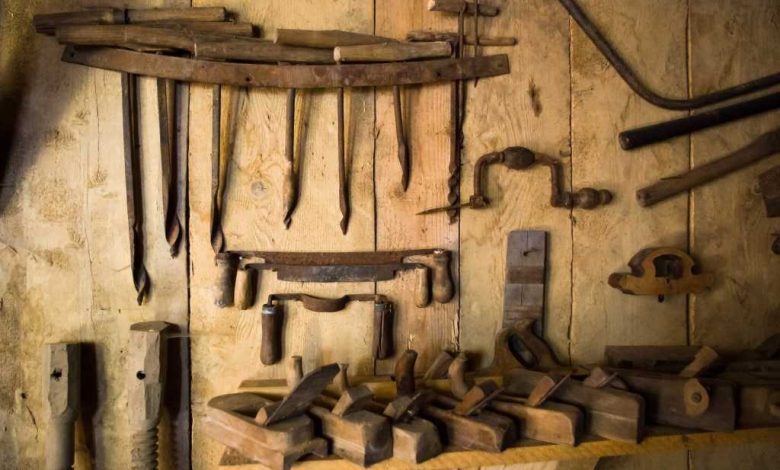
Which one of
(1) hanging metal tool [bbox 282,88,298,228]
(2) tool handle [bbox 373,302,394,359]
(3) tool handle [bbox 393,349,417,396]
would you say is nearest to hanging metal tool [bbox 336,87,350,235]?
(1) hanging metal tool [bbox 282,88,298,228]

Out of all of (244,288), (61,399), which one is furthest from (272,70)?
(61,399)

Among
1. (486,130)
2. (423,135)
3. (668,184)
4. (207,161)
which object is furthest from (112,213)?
(668,184)

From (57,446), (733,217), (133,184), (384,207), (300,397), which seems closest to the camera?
(300,397)

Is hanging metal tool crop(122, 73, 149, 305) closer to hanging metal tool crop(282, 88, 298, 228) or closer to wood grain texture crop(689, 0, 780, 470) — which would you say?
hanging metal tool crop(282, 88, 298, 228)

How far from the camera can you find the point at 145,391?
136 cm

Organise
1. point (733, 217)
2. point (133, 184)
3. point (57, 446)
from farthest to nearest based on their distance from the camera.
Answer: point (733, 217) < point (133, 184) < point (57, 446)

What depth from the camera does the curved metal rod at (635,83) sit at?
158 cm

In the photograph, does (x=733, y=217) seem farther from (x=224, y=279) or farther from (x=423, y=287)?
(x=224, y=279)

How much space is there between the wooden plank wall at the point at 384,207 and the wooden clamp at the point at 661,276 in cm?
6

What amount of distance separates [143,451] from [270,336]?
426 millimetres

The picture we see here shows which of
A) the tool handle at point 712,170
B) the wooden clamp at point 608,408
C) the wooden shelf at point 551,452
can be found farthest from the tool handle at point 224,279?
the tool handle at point 712,170

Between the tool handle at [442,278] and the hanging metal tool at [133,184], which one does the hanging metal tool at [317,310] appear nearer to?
the tool handle at [442,278]

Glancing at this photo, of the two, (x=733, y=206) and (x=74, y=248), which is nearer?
(x=74, y=248)

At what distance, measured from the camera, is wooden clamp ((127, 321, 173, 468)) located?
53.4 inches
